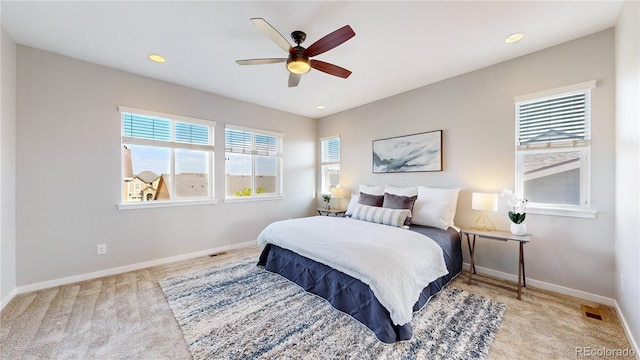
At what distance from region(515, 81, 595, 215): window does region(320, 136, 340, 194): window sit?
10.3ft

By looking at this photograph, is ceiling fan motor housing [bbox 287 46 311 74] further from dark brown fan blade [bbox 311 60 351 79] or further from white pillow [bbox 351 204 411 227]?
white pillow [bbox 351 204 411 227]

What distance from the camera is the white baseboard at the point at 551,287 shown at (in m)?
2.40

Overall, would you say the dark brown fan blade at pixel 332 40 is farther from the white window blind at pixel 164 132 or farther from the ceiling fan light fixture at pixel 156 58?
the white window blind at pixel 164 132

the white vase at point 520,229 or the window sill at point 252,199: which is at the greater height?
the window sill at point 252,199

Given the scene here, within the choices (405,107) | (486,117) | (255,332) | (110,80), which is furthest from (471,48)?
(110,80)

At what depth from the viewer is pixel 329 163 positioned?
5.44 meters

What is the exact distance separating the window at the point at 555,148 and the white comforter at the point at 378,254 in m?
1.50

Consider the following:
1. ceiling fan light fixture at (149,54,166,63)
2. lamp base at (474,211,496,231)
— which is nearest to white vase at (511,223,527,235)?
lamp base at (474,211,496,231)

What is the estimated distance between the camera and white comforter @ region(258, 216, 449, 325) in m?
1.88

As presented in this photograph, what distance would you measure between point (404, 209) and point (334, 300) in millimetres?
1581

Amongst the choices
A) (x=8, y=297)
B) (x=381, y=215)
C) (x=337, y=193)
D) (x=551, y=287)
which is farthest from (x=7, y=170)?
(x=551, y=287)

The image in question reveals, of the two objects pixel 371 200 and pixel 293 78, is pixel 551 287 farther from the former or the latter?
pixel 293 78

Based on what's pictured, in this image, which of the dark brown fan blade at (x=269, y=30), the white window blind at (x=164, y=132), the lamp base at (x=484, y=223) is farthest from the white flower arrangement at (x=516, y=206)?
the white window blind at (x=164, y=132)

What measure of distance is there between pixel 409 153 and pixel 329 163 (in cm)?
194
